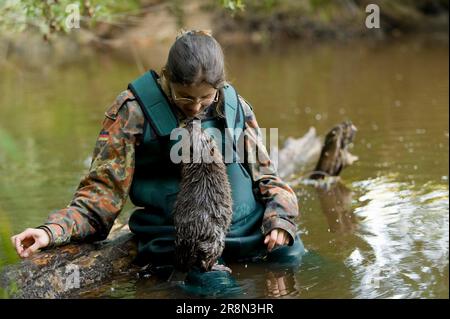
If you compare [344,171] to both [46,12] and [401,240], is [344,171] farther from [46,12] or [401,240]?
[46,12]

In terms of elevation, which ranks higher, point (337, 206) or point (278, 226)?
point (278, 226)

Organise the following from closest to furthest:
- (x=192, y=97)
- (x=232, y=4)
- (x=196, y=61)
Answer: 1. (x=196, y=61)
2. (x=192, y=97)
3. (x=232, y=4)

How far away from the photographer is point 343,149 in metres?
6.43

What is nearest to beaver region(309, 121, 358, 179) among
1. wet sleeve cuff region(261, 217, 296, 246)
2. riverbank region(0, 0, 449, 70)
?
wet sleeve cuff region(261, 217, 296, 246)

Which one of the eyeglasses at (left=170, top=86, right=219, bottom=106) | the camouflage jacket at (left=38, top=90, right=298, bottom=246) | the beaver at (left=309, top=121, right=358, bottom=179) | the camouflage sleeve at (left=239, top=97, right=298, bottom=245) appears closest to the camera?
the eyeglasses at (left=170, top=86, right=219, bottom=106)

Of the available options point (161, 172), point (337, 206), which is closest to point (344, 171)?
point (337, 206)

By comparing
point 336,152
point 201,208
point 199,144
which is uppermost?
point 199,144

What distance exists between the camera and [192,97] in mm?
3455

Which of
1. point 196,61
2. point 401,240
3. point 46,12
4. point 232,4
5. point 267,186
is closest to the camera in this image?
point 196,61

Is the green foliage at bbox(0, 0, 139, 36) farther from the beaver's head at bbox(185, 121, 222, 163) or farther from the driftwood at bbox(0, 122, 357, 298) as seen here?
the beaver's head at bbox(185, 121, 222, 163)

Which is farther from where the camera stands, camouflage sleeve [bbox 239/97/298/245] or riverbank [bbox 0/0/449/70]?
Answer: riverbank [bbox 0/0/449/70]

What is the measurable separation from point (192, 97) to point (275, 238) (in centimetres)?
81

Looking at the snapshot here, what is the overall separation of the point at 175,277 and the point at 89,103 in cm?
906

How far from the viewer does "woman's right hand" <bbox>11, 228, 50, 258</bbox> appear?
3303 millimetres
